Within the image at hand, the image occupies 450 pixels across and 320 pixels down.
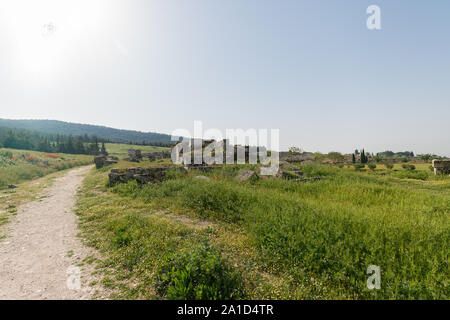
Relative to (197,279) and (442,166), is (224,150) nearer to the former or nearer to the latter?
(442,166)

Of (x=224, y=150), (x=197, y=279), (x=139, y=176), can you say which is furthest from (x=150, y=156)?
(x=197, y=279)

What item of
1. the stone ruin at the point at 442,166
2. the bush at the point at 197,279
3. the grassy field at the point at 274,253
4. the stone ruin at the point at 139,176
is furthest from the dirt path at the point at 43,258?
the stone ruin at the point at 442,166

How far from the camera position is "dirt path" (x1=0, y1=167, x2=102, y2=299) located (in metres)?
3.30

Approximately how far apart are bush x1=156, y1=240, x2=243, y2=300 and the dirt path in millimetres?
1295

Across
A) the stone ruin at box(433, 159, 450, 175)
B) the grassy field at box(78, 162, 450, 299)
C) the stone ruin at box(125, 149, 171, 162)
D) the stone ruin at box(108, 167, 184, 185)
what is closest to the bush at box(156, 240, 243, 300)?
the grassy field at box(78, 162, 450, 299)

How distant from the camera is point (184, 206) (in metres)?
7.77

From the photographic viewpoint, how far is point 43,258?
14.6 feet

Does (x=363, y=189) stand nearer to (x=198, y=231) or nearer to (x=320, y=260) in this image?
(x=320, y=260)

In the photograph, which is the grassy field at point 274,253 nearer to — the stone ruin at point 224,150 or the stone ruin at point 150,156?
the stone ruin at point 224,150

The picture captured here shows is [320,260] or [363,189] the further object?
[363,189]

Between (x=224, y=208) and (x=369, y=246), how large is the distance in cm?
443

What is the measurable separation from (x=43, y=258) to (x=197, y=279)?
166 inches

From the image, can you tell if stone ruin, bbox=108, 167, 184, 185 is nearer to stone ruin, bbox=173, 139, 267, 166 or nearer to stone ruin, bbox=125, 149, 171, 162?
stone ruin, bbox=173, 139, 267, 166
